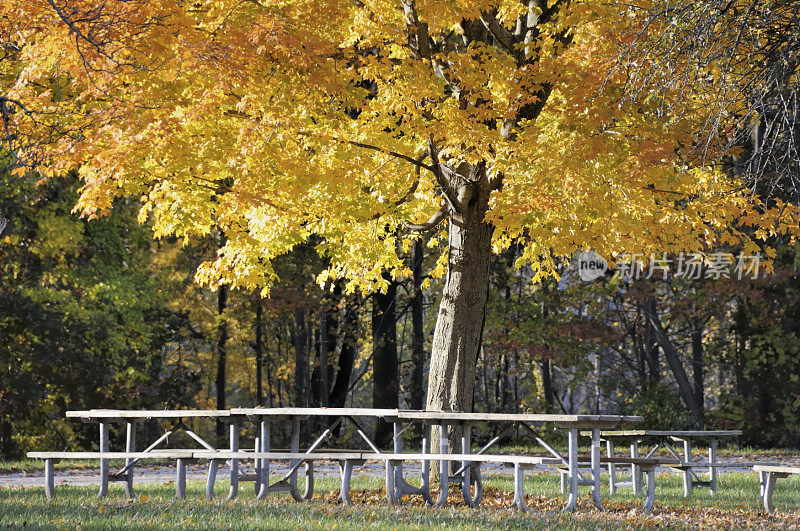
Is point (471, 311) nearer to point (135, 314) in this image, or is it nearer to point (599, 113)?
point (599, 113)

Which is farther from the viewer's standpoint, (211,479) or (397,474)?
(211,479)

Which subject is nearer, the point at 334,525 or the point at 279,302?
the point at 334,525

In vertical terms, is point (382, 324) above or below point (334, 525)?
above

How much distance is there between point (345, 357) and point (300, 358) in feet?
8.26

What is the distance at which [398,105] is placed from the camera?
10672mm

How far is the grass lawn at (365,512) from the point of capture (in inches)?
291

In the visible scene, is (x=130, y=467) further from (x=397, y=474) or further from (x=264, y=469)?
(x=397, y=474)

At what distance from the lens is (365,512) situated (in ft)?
27.2

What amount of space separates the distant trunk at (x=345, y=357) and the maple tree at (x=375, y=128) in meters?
8.75

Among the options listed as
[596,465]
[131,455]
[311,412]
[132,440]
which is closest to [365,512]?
[311,412]

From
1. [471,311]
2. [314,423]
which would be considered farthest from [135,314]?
[471,311]

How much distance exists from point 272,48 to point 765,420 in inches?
638

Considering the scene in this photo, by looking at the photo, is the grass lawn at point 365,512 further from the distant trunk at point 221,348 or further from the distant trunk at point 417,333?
the distant trunk at point 221,348

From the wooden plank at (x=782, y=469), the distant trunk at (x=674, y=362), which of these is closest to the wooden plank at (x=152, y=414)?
the wooden plank at (x=782, y=469)
